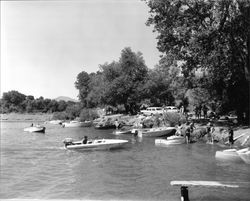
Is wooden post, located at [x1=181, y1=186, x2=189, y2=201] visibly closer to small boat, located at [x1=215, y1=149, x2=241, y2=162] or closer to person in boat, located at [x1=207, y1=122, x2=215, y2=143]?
small boat, located at [x1=215, y1=149, x2=241, y2=162]

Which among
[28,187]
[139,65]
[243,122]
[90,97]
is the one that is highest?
[139,65]

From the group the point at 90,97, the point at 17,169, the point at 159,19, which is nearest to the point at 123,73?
the point at 90,97

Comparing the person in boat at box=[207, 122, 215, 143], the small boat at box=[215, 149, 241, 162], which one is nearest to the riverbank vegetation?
the person in boat at box=[207, 122, 215, 143]

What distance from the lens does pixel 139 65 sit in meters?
93.4

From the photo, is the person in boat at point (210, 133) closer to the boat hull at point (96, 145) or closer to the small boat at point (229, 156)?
the small boat at point (229, 156)

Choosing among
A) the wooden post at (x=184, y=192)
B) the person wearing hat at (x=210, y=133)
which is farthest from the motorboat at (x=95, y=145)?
the wooden post at (x=184, y=192)

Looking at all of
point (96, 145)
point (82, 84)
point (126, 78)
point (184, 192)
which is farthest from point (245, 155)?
point (82, 84)

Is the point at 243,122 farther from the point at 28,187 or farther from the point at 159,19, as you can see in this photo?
the point at 28,187

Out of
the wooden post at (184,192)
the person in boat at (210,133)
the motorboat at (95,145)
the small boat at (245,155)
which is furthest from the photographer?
the person in boat at (210,133)

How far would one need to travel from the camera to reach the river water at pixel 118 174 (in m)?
18.6

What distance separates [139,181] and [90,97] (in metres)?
93.3

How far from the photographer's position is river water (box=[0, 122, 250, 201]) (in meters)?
18.6

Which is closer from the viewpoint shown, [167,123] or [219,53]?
[219,53]

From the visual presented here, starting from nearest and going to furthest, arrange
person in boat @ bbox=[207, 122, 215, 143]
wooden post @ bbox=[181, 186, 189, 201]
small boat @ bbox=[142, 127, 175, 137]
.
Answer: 1. wooden post @ bbox=[181, 186, 189, 201]
2. person in boat @ bbox=[207, 122, 215, 143]
3. small boat @ bbox=[142, 127, 175, 137]
